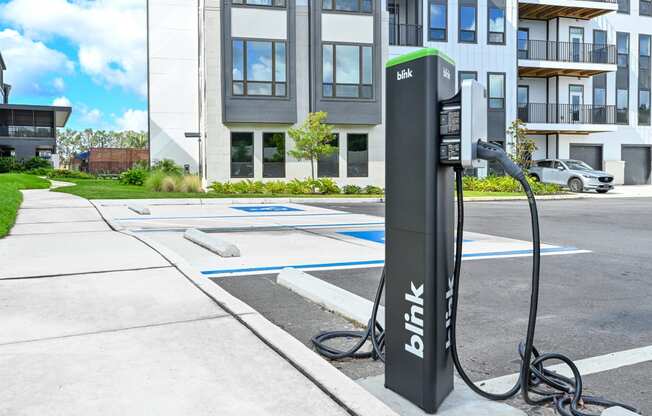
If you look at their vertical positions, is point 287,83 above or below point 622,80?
below

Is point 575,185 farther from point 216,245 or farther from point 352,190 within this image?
point 216,245

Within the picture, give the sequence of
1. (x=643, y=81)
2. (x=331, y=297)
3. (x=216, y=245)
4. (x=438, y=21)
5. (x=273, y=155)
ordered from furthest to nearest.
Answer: (x=643, y=81)
(x=438, y=21)
(x=273, y=155)
(x=216, y=245)
(x=331, y=297)

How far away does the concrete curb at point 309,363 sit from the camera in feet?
9.03

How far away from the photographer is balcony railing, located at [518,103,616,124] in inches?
1328

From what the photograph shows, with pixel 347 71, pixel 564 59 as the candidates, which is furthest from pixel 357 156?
pixel 564 59

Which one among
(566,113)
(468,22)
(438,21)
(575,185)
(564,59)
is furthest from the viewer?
(566,113)

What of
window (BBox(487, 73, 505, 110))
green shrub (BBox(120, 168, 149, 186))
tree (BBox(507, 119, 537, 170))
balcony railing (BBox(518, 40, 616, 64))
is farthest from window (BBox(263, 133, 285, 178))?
balcony railing (BBox(518, 40, 616, 64))

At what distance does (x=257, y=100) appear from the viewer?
83.1 ft

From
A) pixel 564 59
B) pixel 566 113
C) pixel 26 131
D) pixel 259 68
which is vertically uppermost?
pixel 564 59

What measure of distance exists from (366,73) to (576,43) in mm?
16301

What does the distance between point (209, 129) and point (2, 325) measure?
21823 millimetres

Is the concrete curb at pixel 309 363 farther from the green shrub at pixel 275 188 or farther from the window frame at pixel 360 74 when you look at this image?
the window frame at pixel 360 74

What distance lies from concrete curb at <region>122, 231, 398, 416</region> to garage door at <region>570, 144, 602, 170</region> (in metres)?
34.9

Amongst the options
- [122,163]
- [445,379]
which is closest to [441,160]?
[445,379]
